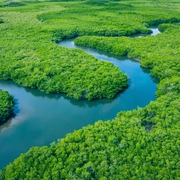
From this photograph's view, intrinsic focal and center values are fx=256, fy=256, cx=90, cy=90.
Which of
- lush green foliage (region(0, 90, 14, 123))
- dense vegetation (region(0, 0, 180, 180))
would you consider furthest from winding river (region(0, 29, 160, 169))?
dense vegetation (region(0, 0, 180, 180))

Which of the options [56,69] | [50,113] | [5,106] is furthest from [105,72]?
[5,106]

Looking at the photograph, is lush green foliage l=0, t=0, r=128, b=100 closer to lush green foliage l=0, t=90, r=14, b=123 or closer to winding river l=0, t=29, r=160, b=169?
winding river l=0, t=29, r=160, b=169

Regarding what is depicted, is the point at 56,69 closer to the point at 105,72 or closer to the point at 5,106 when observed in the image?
the point at 105,72

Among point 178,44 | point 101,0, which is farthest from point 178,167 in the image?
point 101,0

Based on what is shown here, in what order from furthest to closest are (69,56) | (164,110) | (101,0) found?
1. (101,0)
2. (69,56)
3. (164,110)

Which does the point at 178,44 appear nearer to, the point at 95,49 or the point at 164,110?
the point at 95,49
